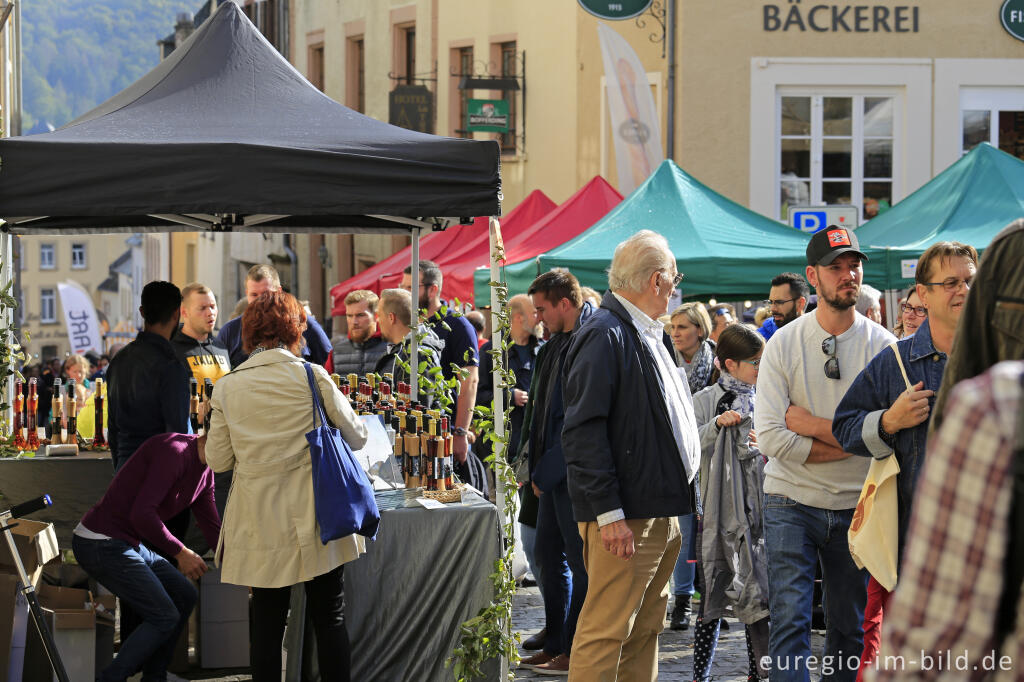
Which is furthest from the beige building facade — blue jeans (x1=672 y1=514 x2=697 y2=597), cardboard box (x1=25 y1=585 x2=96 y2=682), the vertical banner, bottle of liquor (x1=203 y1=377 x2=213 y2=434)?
cardboard box (x1=25 y1=585 x2=96 y2=682)

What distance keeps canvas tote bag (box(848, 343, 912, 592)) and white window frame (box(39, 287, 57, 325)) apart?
88.4 m

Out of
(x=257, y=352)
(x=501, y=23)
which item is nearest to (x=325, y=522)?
(x=257, y=352)

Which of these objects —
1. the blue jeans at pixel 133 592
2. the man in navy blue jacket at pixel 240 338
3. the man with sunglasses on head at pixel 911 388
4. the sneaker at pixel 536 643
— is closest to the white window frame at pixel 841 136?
the man in navy blue jacket at pixel 240 338

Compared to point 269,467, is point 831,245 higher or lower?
higher

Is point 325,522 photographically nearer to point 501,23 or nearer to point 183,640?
point 183,640

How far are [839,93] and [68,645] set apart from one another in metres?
14.3

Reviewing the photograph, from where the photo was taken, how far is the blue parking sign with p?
44.0 ft

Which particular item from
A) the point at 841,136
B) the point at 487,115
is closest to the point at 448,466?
the point at 841,136

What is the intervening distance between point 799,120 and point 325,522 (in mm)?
14240

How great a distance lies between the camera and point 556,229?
1440 centimetres

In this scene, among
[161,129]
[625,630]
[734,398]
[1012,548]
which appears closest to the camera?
[1012,548]

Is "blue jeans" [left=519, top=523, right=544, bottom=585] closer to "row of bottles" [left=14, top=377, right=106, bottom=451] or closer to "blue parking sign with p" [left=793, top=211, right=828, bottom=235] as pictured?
"row of bottles" [left=14, top=377, right=106, bottom=451]

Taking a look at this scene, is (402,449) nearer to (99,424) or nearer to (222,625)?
(222,625)

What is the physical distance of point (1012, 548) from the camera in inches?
72.7
